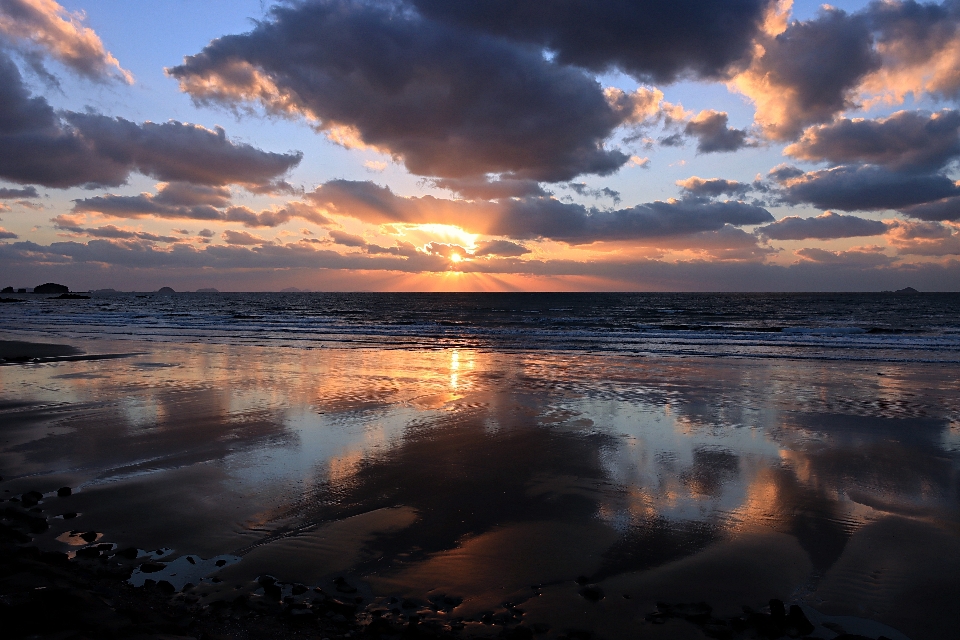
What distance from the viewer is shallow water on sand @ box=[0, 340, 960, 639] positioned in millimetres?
4805

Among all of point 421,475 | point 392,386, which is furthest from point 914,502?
point 392,386

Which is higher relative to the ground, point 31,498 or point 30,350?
point 30,350

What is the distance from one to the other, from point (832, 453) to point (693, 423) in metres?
2.50

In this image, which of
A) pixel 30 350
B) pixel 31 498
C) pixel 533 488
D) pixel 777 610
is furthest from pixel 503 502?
pixel 30 350

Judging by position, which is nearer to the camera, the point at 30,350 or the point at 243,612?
the point at 243,612

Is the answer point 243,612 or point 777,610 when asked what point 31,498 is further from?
point 777,610

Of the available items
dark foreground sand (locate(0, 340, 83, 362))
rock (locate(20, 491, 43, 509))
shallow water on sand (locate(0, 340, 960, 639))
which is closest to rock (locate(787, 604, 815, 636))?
shallow water on sand (locate(0, 340, 960, 639))

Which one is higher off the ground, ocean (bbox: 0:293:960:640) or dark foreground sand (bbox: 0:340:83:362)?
dark foreground sand (bbox: 0:340:83:362)

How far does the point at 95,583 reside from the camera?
4.50m

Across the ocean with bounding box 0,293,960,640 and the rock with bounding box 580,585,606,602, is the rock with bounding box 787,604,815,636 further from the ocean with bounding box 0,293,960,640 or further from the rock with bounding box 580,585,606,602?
the rock with bounding box 580,585,606,602

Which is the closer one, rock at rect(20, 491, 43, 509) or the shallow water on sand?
the shallow water on sand

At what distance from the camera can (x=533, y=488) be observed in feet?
23.7

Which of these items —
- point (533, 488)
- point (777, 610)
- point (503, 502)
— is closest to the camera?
point (777, 610)

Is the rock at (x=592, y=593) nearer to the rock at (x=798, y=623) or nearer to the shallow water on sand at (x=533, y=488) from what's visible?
the shallow water on sand at (x=533, y=488)
